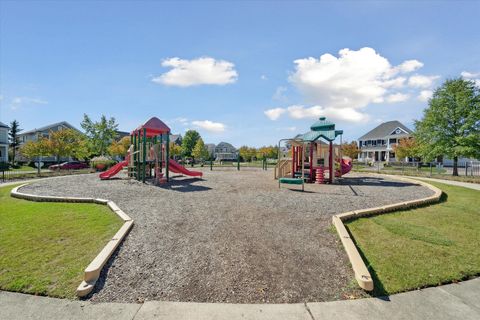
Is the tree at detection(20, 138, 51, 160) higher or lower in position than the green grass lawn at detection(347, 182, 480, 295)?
higher

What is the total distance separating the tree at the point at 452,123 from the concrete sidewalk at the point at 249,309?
82.5 feet

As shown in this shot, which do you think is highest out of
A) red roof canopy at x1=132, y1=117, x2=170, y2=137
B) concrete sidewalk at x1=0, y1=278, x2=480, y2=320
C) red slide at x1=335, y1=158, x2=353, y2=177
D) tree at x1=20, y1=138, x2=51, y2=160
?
red roof canopy at x1=132, y1=117, x2=170, y2=137

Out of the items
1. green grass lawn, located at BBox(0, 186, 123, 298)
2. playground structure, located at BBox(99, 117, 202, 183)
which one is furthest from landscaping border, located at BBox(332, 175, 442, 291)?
playground structure, located at BBox(99, 117, 202, 183)

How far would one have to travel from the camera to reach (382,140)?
59938 millimetres

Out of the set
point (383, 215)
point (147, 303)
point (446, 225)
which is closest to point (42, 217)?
point (147, 303)

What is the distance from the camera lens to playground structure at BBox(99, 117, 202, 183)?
52.2ft

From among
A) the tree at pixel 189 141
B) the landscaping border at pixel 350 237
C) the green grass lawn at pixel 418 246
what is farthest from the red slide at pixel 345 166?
the tree at pixel 189 141

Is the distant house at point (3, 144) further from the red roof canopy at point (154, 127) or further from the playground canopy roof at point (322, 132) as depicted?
the playground canopy roof at point (322, 132)

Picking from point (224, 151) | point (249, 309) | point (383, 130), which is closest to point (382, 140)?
point (383, 130)

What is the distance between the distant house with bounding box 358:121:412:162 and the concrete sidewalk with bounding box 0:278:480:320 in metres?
55.7

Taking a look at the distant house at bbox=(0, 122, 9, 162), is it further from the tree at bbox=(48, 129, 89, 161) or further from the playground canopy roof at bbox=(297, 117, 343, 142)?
the playground canopy roof at bbox=(297, 117, 343, 142)

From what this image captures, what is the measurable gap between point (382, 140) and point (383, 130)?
2.89m

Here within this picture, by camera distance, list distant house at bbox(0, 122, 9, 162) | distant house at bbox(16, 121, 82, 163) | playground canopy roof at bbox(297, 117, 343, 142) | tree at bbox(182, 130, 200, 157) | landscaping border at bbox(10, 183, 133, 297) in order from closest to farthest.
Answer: landscaping border at bbox(10, 183, 133, 297) → playground canopy roof at bbox(297, 117, 343, 142) → distant house at bbox(0, 122, 9, 162) → distant house at bbox(16, 121, 82, 163) → tree at bbox(182, 130, 200, 157)

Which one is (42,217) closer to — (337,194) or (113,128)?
(337,194)
